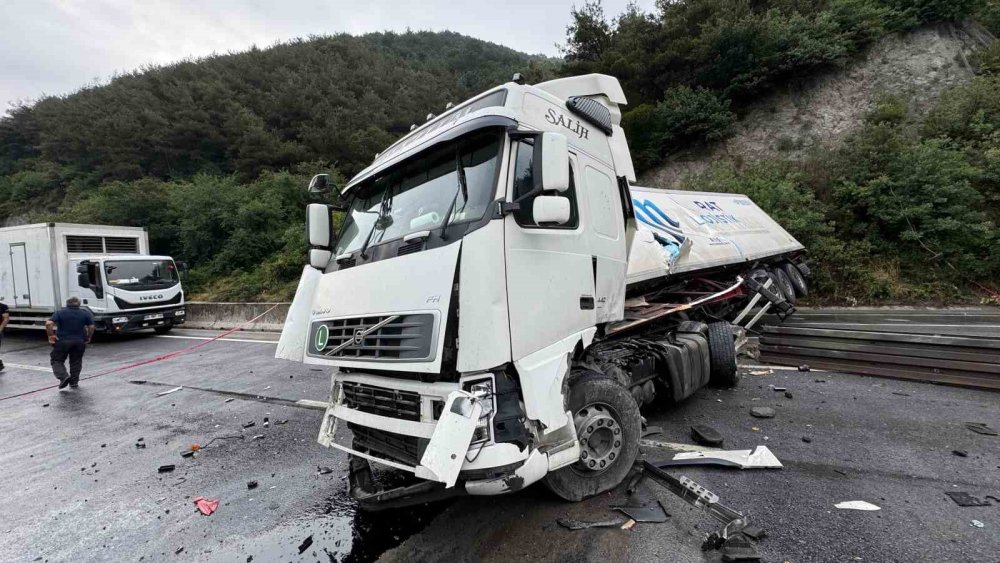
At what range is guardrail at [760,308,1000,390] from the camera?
5.11m

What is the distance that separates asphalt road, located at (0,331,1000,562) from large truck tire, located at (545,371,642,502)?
15 cm

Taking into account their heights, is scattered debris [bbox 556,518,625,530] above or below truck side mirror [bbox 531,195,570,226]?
below

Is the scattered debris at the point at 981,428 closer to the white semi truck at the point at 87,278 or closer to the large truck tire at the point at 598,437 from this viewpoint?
the large truck tire at the point at 598,437

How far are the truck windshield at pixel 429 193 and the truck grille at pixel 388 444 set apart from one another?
1.29 metres

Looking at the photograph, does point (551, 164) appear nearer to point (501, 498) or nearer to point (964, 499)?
point (501, 498)

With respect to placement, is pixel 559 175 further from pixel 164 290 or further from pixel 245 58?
pixel 245 58

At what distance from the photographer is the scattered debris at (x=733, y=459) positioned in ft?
10.8

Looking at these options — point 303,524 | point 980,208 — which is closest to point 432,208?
point 303,524

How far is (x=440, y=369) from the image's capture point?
87.7 inches

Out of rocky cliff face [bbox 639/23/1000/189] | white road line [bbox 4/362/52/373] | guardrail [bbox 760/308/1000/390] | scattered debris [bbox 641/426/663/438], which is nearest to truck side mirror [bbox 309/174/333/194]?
scattered debris [bbox 641/426/663/438]

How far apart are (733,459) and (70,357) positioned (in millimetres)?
9955

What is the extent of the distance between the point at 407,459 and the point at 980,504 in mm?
3763

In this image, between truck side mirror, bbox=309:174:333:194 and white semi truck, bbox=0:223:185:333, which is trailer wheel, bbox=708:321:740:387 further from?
white semi truck, bbox=0:223:185:333

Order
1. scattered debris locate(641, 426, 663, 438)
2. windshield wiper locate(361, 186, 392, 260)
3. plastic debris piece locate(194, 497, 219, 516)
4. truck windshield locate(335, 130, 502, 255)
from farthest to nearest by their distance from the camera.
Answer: scattered debris locate(641, 426, 663, 438)
plastic debris piece locate(194, 497, 219, 516)
windshield wiper locate(361, 186, 392, 260)
truck windshield locate(335, 130, 502, 255)
